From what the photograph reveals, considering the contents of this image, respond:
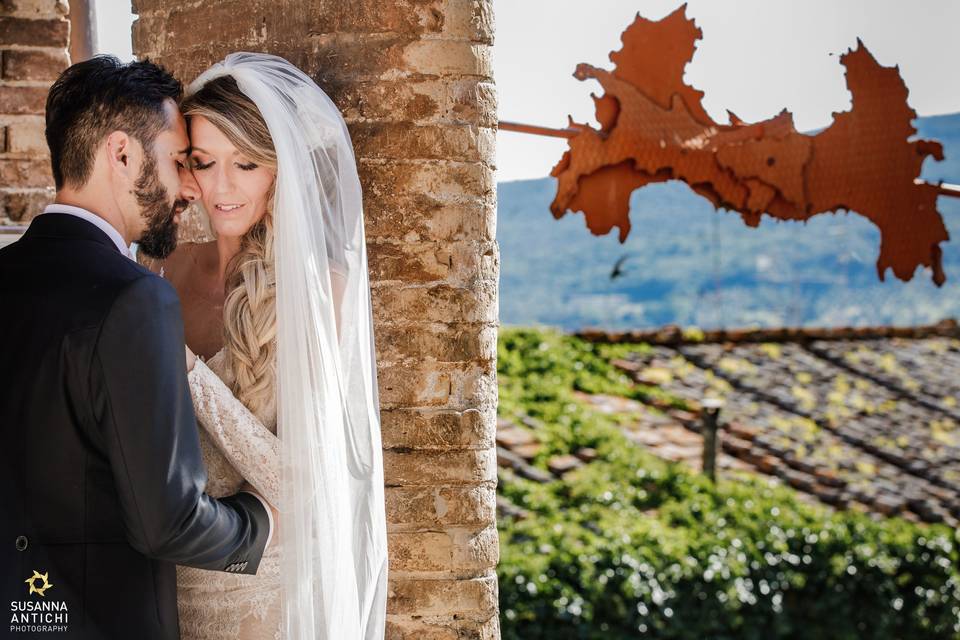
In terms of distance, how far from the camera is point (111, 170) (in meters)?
1.71

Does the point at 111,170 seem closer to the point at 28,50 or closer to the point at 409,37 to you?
the point at 409,37

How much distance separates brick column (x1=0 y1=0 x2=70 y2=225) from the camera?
3266 millimetres

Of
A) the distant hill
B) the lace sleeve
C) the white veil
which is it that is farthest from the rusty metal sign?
the distant hill

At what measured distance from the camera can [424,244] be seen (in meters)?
2.27

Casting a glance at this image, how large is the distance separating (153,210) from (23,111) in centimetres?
178

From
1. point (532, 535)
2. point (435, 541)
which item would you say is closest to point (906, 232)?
point (435, 541)

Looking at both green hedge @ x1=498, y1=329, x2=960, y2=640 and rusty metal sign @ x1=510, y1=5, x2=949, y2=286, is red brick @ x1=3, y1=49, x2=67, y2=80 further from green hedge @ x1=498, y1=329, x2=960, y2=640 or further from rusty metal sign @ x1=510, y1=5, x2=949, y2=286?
green hedge @ x1=498, y1=329, x2=960, y2=640

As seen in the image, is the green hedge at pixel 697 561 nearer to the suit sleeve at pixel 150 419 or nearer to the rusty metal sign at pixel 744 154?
the rusty metal sign at pixel 744 154

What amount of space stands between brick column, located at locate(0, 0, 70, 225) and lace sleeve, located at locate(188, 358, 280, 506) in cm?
166

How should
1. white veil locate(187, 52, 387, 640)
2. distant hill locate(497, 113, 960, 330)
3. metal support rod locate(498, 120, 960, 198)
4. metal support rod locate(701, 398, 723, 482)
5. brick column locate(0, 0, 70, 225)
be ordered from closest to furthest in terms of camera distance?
white veil locate(187, 52, 387, 640)
metal support rod locate(498, 120, 960, 198)
brick column locate(0, 0, 70, 225)
metal support rod locate(701, 398, 723, 482)
distant hill locate(497, 113, 960, 330)

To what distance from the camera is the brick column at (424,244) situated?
88.7 inches

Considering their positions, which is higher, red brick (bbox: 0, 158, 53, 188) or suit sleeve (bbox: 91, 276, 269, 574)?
red brick (bbox: 0, 158, 53, 188)

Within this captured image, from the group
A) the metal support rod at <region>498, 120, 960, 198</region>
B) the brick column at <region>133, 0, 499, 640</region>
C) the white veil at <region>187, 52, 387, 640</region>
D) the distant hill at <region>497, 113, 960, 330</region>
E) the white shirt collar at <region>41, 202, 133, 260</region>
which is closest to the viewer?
the white shirt collar at <region>41, 202, 133, 260</region>

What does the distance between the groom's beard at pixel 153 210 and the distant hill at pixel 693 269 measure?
398 inches
